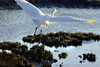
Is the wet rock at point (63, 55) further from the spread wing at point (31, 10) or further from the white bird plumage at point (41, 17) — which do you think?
the spread wing at point (31, 10)

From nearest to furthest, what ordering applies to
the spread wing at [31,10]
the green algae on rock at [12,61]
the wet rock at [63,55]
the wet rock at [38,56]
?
the green algae on rock at [12,61] < the spread wing at [31,10] < the wet rock at [38,56] < the wet rock at [63,55]

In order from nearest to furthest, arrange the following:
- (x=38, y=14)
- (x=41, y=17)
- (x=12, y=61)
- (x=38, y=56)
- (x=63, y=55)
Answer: (x=12, y=61)
(x=41, y=17)
(x=38, y=14)
(x=38, y=56)
(x=63, y=55)

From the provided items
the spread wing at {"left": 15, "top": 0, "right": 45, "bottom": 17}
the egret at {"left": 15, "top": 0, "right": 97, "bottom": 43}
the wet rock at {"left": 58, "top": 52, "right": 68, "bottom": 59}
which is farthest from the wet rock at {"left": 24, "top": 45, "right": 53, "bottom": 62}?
the spread wing at {"left": 15, "top": 0, "right": 45, "bottom": 17}

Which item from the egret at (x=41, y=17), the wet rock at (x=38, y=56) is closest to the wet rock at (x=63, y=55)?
the wet rock at (x=38, y=56)

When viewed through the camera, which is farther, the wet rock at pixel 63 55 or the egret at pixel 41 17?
the wet rock at pixel 63 55

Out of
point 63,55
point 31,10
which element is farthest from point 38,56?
point 31,10

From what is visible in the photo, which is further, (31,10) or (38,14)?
(31,10)

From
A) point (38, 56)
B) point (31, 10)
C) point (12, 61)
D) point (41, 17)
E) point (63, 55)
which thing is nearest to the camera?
point (12, 61)

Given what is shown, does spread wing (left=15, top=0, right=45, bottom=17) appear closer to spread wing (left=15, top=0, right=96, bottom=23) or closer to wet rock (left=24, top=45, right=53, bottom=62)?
spread wing (left=15, top=0, right=96, bottom=23)

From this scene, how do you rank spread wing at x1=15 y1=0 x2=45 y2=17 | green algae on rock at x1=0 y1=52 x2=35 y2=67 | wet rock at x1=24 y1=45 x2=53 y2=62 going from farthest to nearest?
wet rock at x1=24 y1=45 x2=53 y2=62, spread wing at x1=15 y1=0 x2=45 y2=17, green algae on rock at x1=0 y1=52 x2=35 y2=67

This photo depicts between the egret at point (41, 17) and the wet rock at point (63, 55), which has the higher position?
the egret at point (41, 17)

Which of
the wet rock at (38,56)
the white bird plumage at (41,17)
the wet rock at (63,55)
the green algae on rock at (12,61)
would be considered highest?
the white bird plumage at (41,17)

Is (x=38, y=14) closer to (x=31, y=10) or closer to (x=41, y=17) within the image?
(x=41, y=17)

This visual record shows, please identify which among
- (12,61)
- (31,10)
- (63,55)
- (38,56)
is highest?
(31,10)
